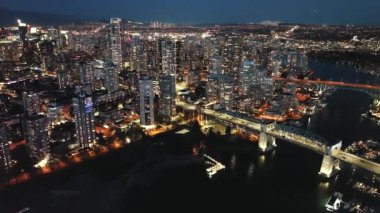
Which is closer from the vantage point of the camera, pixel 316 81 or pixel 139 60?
pixel 316 81

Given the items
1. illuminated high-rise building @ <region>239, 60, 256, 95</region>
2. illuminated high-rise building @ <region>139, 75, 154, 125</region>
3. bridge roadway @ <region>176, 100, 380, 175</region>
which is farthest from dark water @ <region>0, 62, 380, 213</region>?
illuminated high-rise building @ <region>239, 60, 256, 95</region>

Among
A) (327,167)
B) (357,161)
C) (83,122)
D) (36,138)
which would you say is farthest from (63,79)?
(357,161)

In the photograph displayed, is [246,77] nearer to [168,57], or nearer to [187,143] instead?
[168,57]

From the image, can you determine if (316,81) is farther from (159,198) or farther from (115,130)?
(159,198)

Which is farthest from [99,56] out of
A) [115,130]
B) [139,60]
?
[115,130]

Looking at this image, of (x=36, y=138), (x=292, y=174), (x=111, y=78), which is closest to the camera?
(x=292, y=174)

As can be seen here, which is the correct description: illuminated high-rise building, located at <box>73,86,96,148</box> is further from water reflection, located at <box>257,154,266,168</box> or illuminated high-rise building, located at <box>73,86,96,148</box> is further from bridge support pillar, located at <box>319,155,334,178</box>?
bridge support pillar, located at <box>319,155,334,178</box>
